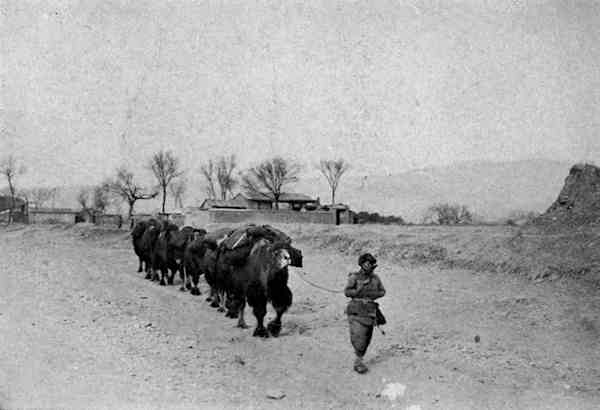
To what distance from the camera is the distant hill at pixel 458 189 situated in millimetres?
100500

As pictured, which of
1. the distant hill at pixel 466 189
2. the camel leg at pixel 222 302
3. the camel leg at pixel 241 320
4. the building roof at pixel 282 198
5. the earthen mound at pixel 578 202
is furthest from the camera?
the distant hill at pixel 466 189

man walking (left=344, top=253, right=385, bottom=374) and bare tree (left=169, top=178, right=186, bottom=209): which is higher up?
bare tree (left=169, top=178, right=186, bottom=209)

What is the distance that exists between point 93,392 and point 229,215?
2987 centimetres

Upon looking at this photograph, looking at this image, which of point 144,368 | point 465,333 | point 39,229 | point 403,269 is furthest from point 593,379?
point 39,229

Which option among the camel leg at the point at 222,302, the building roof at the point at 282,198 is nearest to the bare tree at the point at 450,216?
the building roof at the point at 282,198

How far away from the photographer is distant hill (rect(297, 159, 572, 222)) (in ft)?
329

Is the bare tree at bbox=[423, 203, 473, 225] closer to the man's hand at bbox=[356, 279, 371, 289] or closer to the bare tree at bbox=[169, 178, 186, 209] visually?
the man's hand at bbox=[356, 279, 371, 289]

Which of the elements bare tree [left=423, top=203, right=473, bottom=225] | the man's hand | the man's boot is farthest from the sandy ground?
bare tree [left=423, top=203, right=473, bottom=225]

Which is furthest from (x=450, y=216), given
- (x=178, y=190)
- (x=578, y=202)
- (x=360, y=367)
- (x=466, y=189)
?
(x=466, y=189)

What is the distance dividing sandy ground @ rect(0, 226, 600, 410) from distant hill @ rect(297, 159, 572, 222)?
76942 millimetres

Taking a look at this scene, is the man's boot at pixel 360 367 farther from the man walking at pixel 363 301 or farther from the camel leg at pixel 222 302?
the camel leg at pixel 222 302

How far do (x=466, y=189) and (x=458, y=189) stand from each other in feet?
7.95

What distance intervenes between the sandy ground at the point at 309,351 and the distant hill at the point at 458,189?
75818mm

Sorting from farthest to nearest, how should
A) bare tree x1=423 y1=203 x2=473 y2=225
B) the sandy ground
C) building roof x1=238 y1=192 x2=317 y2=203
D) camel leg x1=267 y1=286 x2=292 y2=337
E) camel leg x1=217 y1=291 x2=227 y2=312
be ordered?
building roof x1=238 y1=192 x2=317 y2=203, bare tree x1=423 y1=203 x2=473 y2=225, camel leg x1=217 y1=291 x2=227 y2=312, camel leg x1=267 y1=286 x2=292 y2=337, the sandy ground
